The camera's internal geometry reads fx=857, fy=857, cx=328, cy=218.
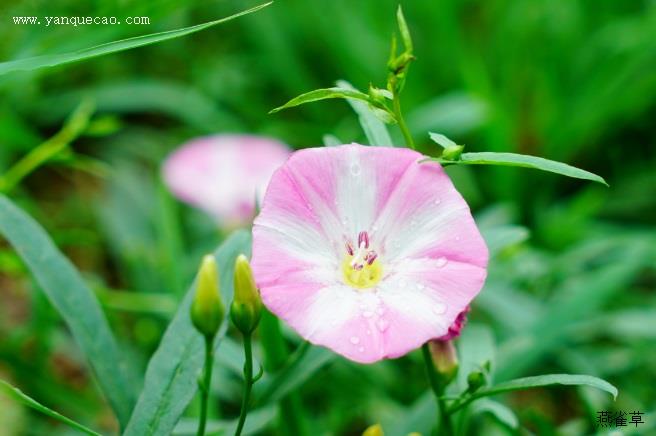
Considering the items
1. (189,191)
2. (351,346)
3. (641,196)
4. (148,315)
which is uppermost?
(351,346)

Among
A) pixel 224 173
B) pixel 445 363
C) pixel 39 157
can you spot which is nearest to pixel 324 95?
pixel 445 363

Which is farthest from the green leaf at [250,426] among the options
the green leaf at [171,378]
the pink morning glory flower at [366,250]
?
the pink morning glory flower at [366,250]

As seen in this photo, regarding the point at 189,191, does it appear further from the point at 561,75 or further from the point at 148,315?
the point at 561,75

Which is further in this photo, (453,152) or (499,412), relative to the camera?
(499,412)

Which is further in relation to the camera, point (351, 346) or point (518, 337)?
point (518, 337)

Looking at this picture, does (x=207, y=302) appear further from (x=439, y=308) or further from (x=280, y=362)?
(x=280, y=362)

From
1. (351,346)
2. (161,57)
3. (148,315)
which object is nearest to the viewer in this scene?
(351,346)

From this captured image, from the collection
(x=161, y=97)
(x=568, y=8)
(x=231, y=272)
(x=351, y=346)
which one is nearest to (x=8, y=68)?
(x=231, y=272)

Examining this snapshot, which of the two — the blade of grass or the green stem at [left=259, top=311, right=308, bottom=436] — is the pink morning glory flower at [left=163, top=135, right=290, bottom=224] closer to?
the blade of grass
